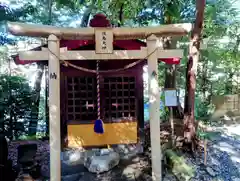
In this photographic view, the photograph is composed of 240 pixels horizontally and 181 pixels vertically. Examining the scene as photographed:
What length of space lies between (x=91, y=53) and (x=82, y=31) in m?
0.42

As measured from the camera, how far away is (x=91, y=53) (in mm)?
4145

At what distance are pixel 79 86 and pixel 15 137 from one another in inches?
168

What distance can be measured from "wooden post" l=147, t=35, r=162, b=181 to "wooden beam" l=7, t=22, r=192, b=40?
0.18 metres

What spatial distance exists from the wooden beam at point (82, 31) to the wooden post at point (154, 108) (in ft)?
0.58

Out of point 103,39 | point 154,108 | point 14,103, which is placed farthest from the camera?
point 14,103

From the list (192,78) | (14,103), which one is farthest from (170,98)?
(14,103)

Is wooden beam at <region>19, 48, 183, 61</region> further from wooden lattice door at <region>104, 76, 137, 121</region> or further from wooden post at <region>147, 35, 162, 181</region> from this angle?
wooden lattice door at <region>104, 76, 137, 121</region>

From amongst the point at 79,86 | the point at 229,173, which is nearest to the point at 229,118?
the point at 229,173

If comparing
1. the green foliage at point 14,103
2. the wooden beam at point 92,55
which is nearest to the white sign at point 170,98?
the wooden beam at point 92,55

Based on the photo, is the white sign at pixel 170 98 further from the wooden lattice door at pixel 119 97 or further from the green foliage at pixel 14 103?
→ the green foliage at pixel 14 103

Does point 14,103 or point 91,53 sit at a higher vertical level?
point 91,53

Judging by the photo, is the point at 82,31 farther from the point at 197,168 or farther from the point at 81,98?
the point at 197,168

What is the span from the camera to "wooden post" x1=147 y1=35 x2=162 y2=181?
419 centimetres

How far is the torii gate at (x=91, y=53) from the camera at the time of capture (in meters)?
3.97
